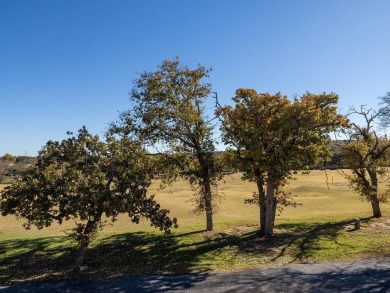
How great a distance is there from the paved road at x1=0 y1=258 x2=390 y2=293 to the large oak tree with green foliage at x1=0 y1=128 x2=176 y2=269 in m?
2.72

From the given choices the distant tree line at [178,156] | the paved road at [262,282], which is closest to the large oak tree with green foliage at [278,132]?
the distant tree line at [178,156]

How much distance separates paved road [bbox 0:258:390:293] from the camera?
1345 centimetres

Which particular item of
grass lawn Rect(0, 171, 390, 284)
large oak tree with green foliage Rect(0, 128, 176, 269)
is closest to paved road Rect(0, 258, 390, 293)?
grass lawn Rect(0, 171, 390, 284)

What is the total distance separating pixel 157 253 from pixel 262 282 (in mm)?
7966

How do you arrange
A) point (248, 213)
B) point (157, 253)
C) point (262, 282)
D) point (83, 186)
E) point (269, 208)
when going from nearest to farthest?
1. point (262, 282)
2. point (83, 186)
3. point (157, 253)
4. point (269, 208)
5. point (248, 213)

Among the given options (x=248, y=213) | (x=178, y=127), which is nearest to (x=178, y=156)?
(x=178, y=127)

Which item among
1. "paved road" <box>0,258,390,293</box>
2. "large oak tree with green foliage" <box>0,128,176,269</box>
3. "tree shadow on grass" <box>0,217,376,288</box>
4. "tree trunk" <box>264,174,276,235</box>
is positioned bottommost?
"paved road" <box>0,258,390,293</box>

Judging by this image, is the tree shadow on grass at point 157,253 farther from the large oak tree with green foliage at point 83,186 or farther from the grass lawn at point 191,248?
the large oak tree with green foliage at point 83,186

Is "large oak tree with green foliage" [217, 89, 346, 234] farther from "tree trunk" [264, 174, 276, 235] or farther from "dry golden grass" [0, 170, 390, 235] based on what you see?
"dry golden grass" [0, 170, 390, 235]

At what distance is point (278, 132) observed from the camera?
20.7 m

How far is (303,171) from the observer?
71.8 feet

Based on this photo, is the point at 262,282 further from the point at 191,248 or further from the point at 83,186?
the point at 83,186

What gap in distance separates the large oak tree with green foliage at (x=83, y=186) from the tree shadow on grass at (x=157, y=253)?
2180 millimetres

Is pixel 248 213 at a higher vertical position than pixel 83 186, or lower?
lower
